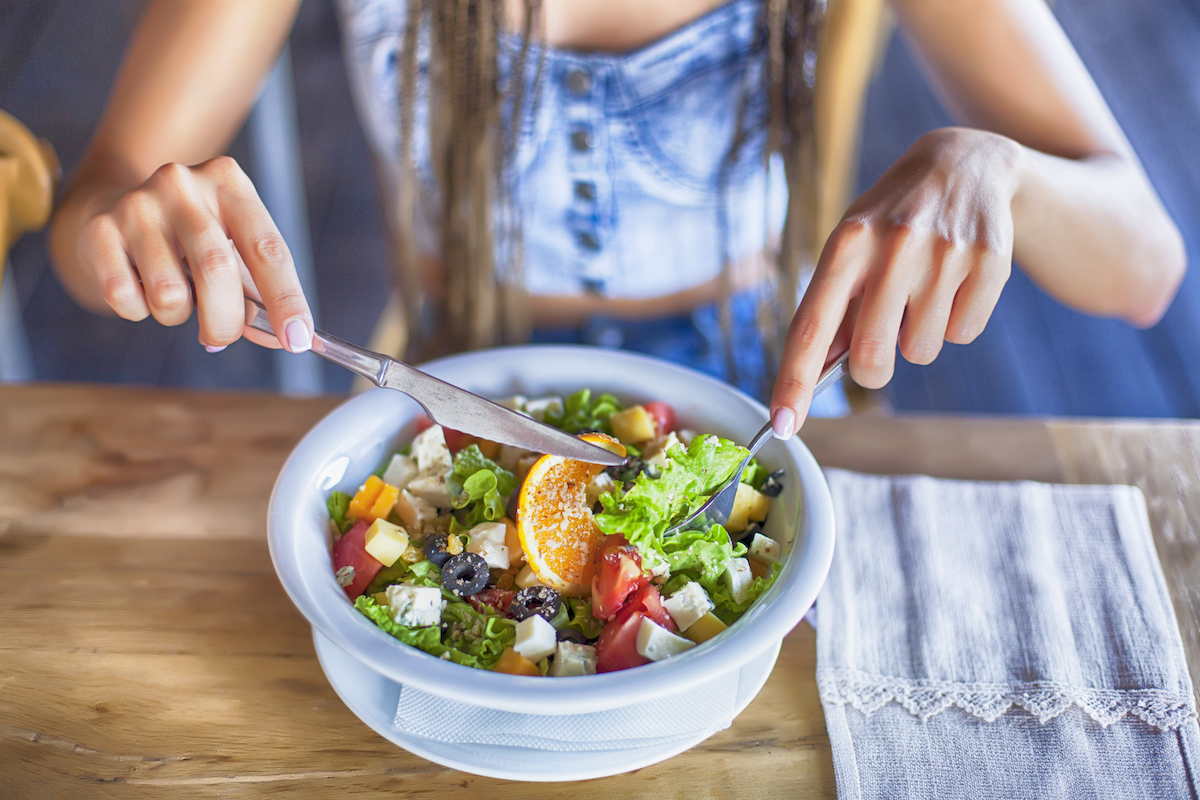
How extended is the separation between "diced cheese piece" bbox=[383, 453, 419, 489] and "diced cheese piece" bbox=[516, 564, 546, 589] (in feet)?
0.58

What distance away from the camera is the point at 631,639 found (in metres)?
0.76

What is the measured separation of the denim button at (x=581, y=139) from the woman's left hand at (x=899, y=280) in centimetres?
58

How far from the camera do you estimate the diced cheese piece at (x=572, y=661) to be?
0.75m

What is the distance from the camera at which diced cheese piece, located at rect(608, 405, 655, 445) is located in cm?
95

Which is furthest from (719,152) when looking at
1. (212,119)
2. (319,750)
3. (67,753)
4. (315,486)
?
(67,753)

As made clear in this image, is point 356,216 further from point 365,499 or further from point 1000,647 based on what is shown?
point 1000,647

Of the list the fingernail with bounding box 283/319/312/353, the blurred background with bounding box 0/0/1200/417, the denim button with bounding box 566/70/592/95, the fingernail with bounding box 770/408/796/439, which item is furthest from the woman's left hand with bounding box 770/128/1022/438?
the blurred background with bounding box 0/0/1200/417

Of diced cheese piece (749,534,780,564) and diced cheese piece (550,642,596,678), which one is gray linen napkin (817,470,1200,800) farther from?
diced cheese piece (550,642,596,678)

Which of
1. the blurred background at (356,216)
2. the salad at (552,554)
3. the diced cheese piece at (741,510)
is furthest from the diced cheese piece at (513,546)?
the blurred background at (356,216)

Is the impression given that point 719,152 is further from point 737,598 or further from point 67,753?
point 67,753

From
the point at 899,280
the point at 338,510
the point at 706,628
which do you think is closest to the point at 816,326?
the point at 899,280

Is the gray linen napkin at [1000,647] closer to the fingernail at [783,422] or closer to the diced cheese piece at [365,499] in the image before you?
the fingernail at [783,422]

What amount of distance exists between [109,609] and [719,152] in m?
1.10

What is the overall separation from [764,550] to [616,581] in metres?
0.17
